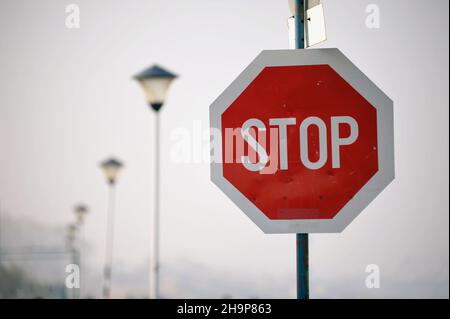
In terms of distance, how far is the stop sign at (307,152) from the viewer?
4.02m

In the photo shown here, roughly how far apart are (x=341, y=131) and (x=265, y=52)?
0.59m

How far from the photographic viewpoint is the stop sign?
402 cm

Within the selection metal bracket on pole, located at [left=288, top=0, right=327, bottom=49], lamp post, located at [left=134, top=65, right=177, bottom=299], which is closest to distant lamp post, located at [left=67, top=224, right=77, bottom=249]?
lamp post, located at [left=134, top=65, right=177, bottom=299]

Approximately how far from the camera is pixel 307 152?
404cm

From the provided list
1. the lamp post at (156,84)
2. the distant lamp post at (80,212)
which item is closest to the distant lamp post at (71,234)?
the distant lamp post at (80,212)

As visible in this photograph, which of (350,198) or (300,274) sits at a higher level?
(350,198)

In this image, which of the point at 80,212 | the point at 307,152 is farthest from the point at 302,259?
the point at 80,212

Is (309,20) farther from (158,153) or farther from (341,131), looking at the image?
(158,153)

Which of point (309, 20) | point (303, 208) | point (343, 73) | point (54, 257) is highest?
point (309, 20)

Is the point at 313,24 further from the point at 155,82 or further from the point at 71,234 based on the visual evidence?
the point at 71,234

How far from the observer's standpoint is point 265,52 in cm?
426

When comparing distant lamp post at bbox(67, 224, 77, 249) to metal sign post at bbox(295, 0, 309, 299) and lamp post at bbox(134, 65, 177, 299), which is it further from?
metal sign post at bbox(295, 0, 309, 299)

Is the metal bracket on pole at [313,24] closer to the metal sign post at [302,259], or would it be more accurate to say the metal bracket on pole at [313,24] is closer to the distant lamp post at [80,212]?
the metal sign post at [302,259]
